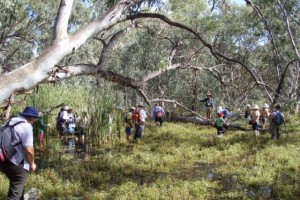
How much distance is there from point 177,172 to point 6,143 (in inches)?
232

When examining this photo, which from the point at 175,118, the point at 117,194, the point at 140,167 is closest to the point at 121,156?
the point at 140,167

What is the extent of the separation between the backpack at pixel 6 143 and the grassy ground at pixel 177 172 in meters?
2.60

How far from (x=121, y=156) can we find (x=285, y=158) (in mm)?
5040

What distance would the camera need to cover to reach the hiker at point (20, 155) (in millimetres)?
5469

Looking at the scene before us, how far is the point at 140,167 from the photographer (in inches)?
426

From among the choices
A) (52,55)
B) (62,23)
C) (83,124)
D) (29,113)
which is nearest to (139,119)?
(83,124)

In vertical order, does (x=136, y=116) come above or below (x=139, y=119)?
above

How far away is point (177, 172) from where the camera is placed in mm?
10453

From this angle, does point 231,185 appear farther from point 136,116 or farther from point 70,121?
point 70,121

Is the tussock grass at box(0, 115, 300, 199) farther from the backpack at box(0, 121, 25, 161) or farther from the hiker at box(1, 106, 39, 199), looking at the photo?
the backpack at box(0, 121, 25, 161)

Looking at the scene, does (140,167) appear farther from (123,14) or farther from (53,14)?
(53,14)

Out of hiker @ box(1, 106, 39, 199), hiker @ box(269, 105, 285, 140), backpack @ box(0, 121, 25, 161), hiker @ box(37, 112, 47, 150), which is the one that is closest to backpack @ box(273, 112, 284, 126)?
hiker @ box(269, 105, 285, 140)

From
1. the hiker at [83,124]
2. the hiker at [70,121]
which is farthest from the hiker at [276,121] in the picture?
the hiker at [70,121]

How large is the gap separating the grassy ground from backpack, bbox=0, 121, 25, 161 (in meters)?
2.60
